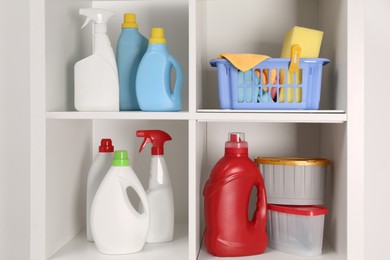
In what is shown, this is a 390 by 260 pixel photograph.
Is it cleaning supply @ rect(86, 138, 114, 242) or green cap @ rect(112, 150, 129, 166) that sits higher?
green cap @ rect(112, 150, 129, 166)

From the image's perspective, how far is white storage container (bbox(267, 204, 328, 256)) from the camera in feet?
Result: 5.03

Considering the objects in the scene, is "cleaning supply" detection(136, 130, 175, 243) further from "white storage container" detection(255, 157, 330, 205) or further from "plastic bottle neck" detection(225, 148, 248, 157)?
"white storage container" detection(255, 157, 330, 205)

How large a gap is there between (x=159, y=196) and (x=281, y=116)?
1.49 feet

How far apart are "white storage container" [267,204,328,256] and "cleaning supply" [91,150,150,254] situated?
1.24 ft

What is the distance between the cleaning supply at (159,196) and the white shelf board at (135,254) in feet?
0.12

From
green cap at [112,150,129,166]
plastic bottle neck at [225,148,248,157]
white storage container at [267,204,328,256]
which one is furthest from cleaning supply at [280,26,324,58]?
green cap at [112,150,129,166]

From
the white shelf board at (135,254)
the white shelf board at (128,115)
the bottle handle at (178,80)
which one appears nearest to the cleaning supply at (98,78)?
the white shelf board at (128,115)

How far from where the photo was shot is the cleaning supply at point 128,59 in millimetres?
1613

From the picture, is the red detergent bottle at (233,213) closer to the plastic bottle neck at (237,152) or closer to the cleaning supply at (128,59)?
the plastic bottle neck at (237,152)

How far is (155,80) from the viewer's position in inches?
59.3
